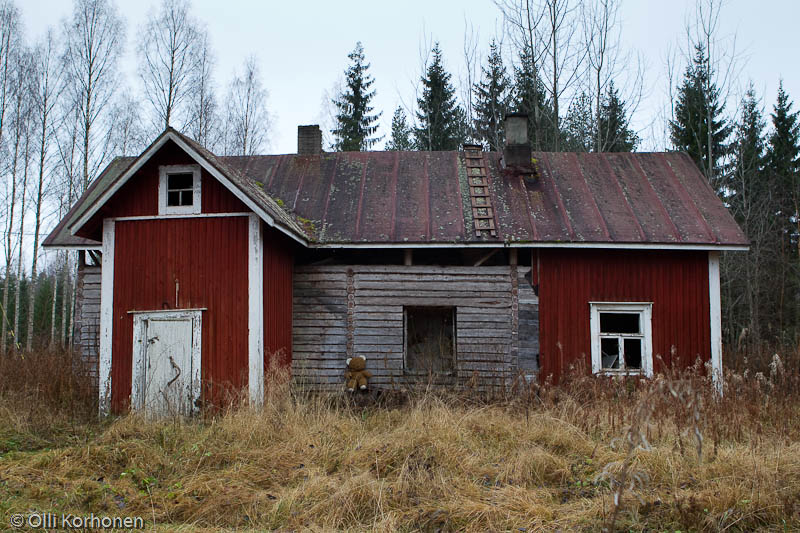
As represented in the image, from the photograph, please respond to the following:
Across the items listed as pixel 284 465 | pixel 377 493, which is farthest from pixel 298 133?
pixel 377 493

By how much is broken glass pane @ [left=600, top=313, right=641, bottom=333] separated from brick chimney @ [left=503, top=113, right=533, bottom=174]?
11.6ft

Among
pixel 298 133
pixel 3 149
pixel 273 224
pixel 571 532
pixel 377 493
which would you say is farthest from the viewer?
pixel 3 149

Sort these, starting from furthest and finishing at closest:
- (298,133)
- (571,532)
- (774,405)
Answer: (298,133), (774,405), (571,532)

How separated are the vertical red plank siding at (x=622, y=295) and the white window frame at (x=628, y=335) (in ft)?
0.30

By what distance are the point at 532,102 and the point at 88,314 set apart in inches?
734

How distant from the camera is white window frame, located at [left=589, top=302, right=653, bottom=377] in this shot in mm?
10531

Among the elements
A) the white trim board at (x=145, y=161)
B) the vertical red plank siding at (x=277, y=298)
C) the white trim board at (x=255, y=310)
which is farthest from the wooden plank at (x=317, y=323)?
the white trim board at (x=145, y=161)

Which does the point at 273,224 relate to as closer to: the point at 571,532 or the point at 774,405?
the point at 571,532

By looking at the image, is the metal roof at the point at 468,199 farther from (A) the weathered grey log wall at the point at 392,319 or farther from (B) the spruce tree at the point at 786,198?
(B) the spruce tree at the point at 786,198

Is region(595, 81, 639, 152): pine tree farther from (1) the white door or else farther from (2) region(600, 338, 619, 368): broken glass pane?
(1) the white door

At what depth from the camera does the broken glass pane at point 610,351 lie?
1105 cm

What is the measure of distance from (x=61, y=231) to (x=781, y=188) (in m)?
27.7

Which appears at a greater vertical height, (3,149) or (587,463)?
(3,149)

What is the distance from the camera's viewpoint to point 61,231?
38.0 feet
